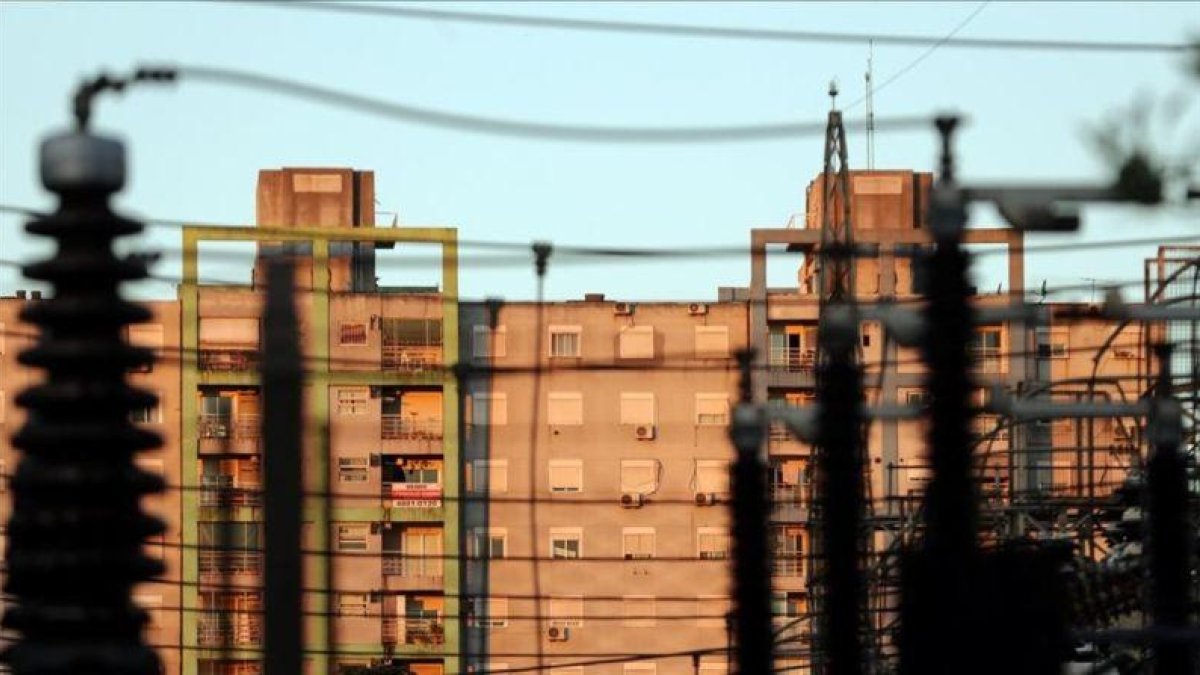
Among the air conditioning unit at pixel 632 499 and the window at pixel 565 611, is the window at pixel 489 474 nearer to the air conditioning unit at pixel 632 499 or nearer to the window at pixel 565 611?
the air conditioning unit at pixel 632 499

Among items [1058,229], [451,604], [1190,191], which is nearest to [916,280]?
[1058,229]

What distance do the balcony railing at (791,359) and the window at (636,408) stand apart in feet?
10.7

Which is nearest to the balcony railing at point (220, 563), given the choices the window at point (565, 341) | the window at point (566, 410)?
the window at point (566, 410)

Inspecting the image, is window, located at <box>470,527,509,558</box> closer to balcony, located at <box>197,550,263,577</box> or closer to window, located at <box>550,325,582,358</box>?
window, located at <box>550,325,582,358</box>

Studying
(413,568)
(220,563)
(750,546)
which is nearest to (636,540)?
(413,568)

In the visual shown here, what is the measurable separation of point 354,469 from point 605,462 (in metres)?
6.35

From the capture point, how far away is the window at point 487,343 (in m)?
77.9

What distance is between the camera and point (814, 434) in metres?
20.7

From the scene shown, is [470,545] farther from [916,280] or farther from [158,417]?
[916,280]

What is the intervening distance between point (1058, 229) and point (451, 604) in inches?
2327

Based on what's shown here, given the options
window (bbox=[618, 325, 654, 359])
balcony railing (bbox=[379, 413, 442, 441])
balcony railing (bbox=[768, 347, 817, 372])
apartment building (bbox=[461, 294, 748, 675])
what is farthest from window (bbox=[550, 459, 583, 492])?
balcony railing (bbox=[768, 347, 817, 372])

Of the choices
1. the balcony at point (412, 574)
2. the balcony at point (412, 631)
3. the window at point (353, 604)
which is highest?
the balcony at point (412, 574)

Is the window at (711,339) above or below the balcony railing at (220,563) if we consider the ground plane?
above

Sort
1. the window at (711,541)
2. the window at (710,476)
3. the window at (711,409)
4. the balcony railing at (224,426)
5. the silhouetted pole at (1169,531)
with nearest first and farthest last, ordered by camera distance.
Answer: the silhouetted pole at (1169,531), the balcony railing at (224,426), the window at (711,541), the window at (710,476), the window at (711,409)
